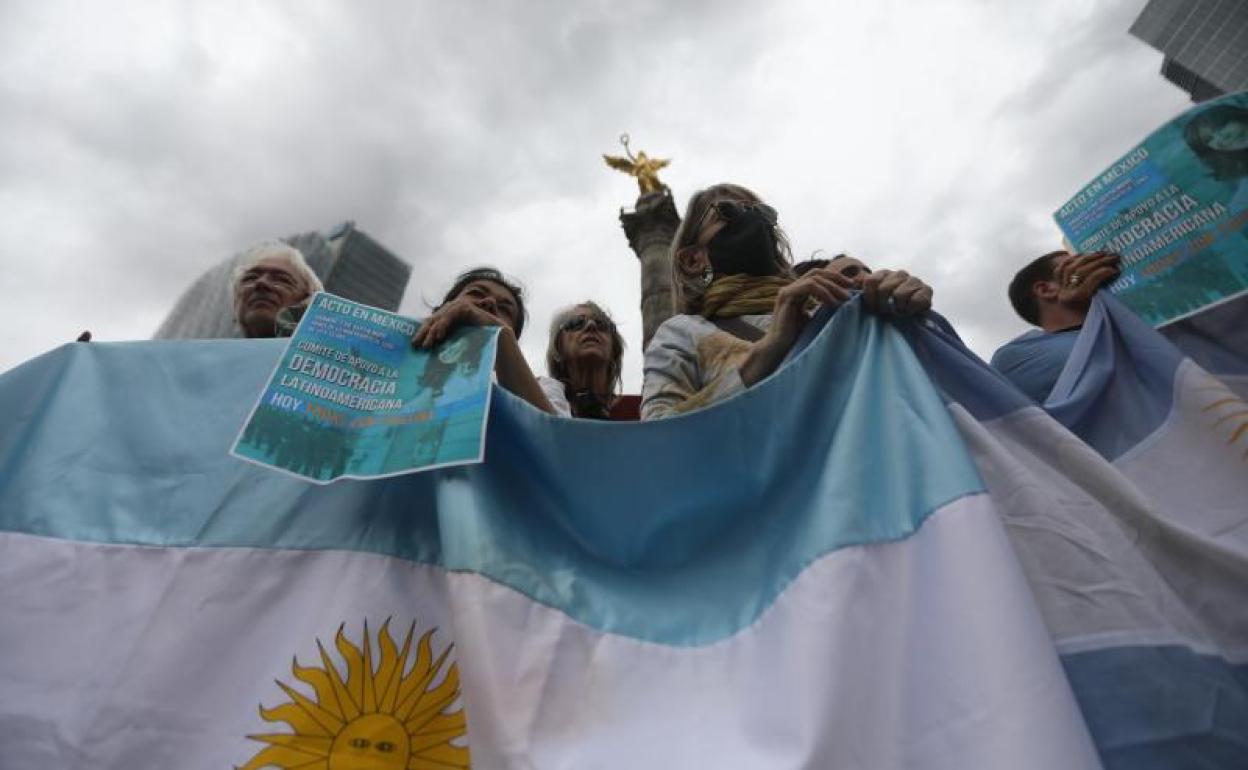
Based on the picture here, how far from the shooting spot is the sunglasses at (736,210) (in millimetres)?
2385

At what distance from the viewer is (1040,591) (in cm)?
107

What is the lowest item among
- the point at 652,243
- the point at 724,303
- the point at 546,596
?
the point at 546,596

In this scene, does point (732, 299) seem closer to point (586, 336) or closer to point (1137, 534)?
point (586, 336)

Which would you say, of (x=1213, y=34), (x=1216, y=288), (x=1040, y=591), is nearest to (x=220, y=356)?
(x=1040, y=591)

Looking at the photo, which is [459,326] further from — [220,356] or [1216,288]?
[1216,288]

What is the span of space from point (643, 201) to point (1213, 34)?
51.3 m

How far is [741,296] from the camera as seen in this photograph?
226cm

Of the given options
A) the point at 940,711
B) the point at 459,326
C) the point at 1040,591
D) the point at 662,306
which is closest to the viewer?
the point at 940,711

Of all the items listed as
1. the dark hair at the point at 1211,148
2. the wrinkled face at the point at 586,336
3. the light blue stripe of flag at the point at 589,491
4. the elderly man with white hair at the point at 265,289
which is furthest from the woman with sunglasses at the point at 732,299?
the elderly man with white hair at the point at 265,289

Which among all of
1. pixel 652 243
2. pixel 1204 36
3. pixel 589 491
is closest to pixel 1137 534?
pixel 589 491

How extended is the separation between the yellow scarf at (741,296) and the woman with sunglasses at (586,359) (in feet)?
3.35

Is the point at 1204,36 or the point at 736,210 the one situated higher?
the point at 1204,36

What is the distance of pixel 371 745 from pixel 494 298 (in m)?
1.68

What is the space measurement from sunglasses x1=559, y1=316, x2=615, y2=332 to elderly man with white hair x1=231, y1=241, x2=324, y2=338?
4.12ft
